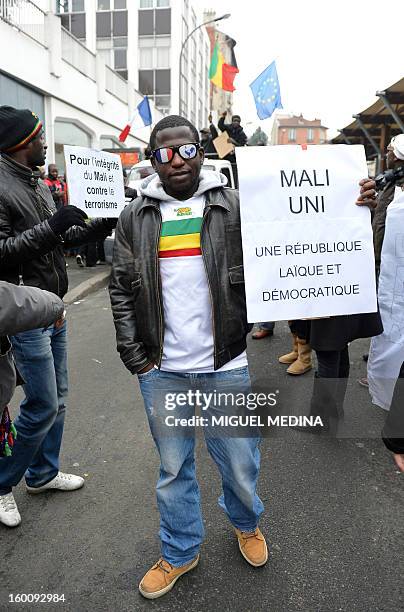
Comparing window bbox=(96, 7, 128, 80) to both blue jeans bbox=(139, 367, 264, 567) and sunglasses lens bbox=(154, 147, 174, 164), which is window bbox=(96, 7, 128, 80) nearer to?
sunglasses lens bbox=(154, 147, 174, 164)

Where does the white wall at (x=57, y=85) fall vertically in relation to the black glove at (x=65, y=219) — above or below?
above

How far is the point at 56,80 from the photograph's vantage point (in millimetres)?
14445

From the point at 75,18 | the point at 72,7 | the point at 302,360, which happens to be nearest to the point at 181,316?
the point at 302,360

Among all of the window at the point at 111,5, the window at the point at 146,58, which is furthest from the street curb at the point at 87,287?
the window at the point at 111,5

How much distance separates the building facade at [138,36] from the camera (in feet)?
105

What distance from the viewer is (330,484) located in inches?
115

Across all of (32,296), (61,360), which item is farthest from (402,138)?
(32,296)

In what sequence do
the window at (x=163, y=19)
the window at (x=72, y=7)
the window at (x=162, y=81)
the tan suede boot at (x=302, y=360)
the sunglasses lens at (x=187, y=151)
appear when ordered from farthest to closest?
the window at (x=162, y=81), the window at (x=163, y=19), the window at (x=72, y=7), the tan suede boot at (x=302, y=360), the sunglasses lens at (x=187, y=151)

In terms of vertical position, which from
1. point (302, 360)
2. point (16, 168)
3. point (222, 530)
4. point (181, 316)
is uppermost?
point (16, 168)

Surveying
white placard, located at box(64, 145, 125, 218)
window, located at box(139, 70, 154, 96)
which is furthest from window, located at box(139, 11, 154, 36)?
white placard, located at box(64, 145, 125, 218)

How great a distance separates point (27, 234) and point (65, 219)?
Answer: 0.19 meters

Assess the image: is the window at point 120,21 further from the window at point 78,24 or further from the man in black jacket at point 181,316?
the man in black jacket at point 181,316

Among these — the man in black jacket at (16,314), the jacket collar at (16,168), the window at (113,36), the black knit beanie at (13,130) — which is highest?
the window at (113,36)

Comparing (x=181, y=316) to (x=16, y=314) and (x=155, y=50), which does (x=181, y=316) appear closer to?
(x=16, y=314)
